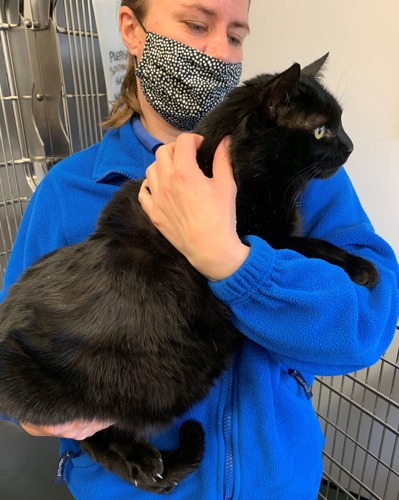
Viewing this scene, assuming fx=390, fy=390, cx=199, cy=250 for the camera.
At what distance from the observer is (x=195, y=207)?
1.80 feet

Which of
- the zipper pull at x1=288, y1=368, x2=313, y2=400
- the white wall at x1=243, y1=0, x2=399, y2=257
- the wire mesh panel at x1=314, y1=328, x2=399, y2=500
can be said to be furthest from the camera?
the wire mesh panel at x1=314, y1=328, x2=399, y2=500

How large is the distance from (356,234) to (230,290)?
29cm

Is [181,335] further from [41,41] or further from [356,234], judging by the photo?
[41,41]

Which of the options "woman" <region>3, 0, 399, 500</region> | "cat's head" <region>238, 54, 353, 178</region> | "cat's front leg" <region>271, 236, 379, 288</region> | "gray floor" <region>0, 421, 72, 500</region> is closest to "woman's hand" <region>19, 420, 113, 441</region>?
"woman" <region>3, 0, 399, 500</region>

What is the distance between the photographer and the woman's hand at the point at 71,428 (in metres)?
0.59

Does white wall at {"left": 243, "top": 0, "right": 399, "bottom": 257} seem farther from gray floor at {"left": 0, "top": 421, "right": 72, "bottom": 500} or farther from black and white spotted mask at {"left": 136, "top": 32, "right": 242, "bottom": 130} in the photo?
gray floor at {"left": 0, "top": 421, "right": 72, "bottom": 500}

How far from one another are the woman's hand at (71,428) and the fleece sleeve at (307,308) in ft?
0.90

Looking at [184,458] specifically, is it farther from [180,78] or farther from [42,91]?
[42,91]

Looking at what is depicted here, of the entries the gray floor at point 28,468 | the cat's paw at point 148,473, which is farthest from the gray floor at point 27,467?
the cat's paw at point 148,473

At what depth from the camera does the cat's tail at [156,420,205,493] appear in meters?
0.62

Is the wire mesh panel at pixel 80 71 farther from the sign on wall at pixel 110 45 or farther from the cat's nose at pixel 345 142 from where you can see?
the cat's nose at pixel 345 142

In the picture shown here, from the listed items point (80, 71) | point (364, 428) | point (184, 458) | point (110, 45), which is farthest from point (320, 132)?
point (364, 428)

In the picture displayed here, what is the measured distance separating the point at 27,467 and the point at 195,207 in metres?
1.15

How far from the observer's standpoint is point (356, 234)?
0.68 m
